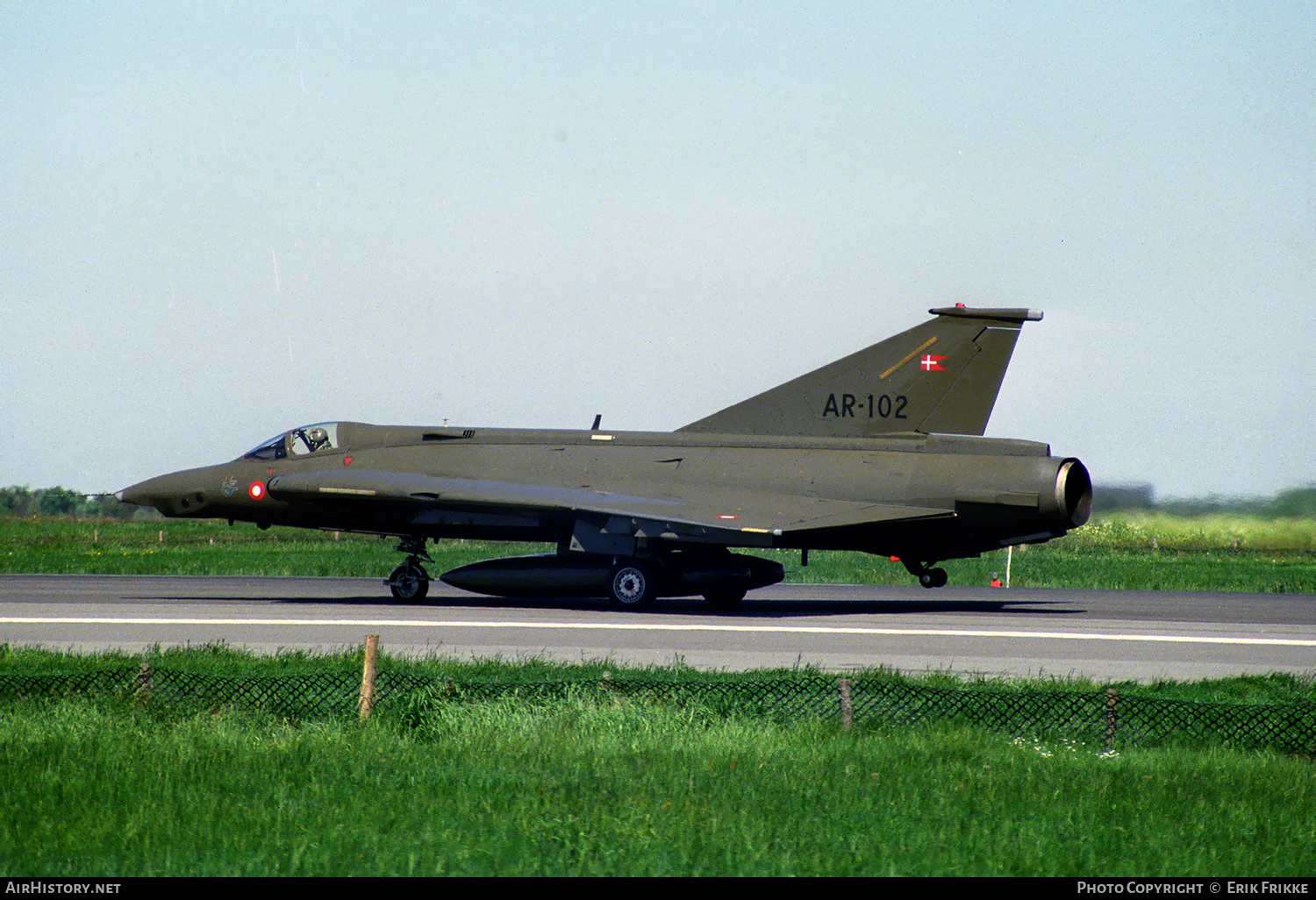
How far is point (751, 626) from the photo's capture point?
18500mm

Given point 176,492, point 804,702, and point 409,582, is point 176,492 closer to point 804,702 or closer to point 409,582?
point 409,582

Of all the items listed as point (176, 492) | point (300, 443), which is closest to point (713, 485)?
point (300, 443)

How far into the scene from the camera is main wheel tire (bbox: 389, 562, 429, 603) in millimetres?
22219

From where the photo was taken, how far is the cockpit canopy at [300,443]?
76.8 ft

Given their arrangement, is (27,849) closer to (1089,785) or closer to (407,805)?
(407,805)

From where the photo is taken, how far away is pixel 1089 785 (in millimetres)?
8094

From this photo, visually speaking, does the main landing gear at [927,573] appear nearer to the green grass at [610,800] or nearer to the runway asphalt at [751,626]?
the runway asphalt at [751,626]

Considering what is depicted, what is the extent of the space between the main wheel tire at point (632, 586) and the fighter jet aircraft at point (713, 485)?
0.03m

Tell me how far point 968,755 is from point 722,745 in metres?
1.90

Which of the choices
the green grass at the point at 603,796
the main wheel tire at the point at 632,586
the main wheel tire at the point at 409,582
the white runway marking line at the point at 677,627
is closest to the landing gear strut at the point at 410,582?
the main wheel tire at the point at 409,582

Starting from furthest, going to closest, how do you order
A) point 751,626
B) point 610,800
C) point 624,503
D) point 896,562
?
point 896,562 < point 624,503 < point 751,626 < point 610,800

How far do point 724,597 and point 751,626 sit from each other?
123 inches
